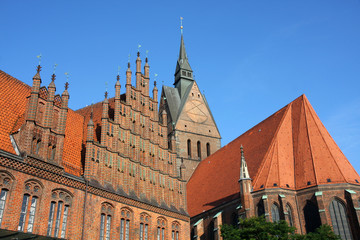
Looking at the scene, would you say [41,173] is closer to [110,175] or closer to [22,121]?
[22,121]

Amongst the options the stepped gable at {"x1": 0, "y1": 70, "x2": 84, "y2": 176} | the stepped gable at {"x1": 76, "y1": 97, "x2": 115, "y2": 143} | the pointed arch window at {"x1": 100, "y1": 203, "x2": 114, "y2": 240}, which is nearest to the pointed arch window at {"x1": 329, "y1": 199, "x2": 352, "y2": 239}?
the pointed arch window at {"x1": 100, "y1": 203, "x2": 114, "y2": 240}

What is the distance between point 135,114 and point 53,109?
A: 6.29 meters

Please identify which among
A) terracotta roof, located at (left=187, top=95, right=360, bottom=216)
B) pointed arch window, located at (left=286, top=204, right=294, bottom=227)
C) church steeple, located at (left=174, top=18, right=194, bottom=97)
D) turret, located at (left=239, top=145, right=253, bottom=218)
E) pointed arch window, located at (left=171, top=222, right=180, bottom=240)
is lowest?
pointed arch window, located at (left=171, top=222, right=180, bottom=240)

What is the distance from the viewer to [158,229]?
2225 cm

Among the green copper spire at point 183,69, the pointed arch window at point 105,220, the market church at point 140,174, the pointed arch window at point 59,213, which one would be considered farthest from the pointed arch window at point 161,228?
the green copper spire at point 183,69

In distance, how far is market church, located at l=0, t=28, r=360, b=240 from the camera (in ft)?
53.6

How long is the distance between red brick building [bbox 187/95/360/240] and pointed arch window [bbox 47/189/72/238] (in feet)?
40.5

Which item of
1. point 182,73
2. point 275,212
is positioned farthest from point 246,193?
point 182,73

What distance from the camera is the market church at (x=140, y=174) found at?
16344 mm

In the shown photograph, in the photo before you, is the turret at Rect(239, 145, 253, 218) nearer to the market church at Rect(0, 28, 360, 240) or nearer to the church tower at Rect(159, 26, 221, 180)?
the market church at Rect(0, 28, 360, 240)

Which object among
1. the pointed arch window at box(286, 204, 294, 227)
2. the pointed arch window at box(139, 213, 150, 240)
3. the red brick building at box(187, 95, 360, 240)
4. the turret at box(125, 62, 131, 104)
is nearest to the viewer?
the pointed arch window at box(139, 213, 150, 240)

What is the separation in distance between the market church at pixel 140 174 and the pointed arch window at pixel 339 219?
0.06m

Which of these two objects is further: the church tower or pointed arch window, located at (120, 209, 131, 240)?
the church tower

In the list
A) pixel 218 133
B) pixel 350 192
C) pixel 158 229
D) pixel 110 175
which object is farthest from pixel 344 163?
pixel 218 133
